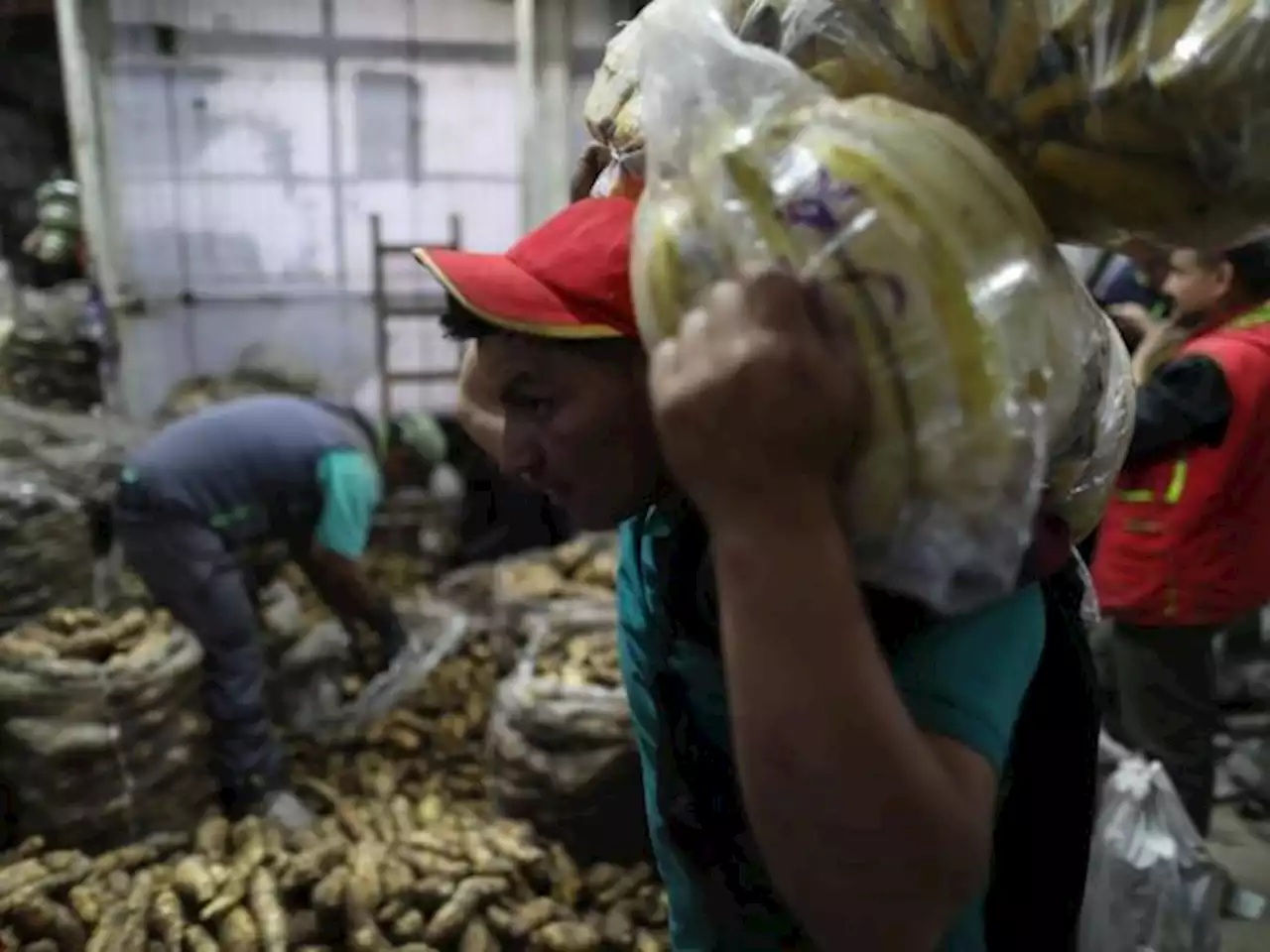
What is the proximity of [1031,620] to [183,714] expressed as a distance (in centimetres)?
255

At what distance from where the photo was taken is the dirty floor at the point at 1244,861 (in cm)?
259

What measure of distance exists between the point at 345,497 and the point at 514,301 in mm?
2475

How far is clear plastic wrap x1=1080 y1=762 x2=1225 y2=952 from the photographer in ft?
6.33

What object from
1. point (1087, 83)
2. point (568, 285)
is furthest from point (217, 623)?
point (1087, 83)

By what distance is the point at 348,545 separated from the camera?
3.19 m

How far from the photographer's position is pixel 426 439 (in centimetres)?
365

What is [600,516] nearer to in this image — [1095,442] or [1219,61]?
[1095,442]

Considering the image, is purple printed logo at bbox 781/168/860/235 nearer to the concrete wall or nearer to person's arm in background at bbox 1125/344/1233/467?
person's arm in background at bbox 1125/344/1233/467

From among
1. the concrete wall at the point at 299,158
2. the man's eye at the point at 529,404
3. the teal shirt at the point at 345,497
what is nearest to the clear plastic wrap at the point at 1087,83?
the man's eye at the point at 529,404

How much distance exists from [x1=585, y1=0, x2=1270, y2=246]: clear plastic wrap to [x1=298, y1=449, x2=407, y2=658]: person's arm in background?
2578 mm

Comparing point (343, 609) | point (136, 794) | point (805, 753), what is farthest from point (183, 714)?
point (805, 753)

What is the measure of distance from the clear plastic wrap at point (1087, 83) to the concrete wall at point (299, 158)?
15.2 feet

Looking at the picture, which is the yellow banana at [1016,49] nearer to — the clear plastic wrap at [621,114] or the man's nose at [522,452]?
the clear plastic wrap at [621,114]

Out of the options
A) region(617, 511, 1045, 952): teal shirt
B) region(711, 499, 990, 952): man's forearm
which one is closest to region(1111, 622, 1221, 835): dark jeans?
region(617, 511, 1045, 952): teal shirt
